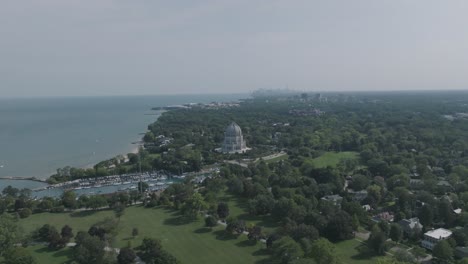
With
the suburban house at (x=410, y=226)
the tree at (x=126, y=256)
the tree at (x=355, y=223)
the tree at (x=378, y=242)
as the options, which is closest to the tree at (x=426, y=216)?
the suburban house at (x=410, y=226)

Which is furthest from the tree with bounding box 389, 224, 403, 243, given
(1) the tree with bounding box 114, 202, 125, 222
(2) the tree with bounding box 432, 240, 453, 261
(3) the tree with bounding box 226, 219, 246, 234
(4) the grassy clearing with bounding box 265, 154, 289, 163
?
(4) the grassy clearing with bounding box 265, 154, 289, 163

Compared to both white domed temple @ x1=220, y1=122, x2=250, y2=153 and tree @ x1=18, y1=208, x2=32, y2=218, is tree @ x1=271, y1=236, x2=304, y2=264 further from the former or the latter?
white domed temple @ x1=220, y1=122, x2=250, y2=153

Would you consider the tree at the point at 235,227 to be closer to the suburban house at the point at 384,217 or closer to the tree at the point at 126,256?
the tree at the point at 126,256

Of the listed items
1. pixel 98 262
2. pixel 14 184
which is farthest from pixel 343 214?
pixel 14 184

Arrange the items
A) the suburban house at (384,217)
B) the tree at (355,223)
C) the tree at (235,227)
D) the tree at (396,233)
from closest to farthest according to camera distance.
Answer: the tree at (396,233), the tree at (355,223), the tree at (235,227), the suburban house at (384,217)

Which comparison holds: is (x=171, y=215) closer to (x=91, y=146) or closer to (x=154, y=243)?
(x=154, y=243)

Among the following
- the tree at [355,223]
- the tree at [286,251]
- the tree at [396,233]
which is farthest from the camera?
the tree at [355,223]

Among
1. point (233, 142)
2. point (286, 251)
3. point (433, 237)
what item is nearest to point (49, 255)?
point (286, 251)
